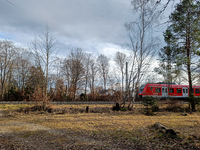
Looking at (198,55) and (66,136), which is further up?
(198,55)

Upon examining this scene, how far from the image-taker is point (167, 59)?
1953 centimetres

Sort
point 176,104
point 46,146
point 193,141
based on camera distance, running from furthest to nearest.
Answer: point 176,104 < point 46,146 < point 193,141

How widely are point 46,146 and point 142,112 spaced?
35.3 feet

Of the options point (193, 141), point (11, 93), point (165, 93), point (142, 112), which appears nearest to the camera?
point (193, 141)

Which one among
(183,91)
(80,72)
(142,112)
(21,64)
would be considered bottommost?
A: (142,112)

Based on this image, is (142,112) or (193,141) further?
(142,112)

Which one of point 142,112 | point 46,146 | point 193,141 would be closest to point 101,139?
point 46,146

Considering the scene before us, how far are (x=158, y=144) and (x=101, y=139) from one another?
6.66 feet

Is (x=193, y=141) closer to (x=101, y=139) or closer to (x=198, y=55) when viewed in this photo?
(x=101, y=139)

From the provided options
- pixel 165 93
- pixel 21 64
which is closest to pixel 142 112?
pixel 165 93

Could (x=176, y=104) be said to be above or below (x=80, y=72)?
below

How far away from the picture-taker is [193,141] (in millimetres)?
4551

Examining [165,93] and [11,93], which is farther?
[11,93]

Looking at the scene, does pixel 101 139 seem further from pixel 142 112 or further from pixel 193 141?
pixel 142 112
